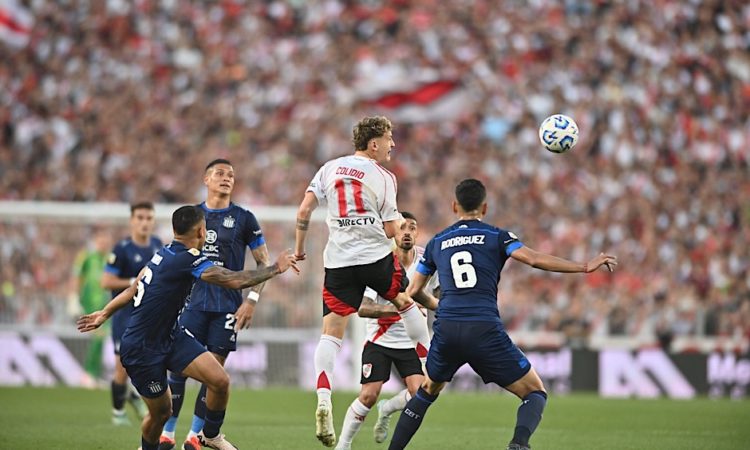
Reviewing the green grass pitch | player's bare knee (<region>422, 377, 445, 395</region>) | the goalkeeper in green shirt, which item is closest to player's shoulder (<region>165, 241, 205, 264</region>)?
player's bare knee (<region>422, 377, 445, 395</region>)

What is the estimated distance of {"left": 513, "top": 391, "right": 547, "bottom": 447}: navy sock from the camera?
Answer: 28.7 feet

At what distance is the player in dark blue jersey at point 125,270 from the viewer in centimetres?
1383

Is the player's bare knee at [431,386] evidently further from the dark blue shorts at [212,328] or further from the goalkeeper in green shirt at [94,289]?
the goalkeeper in green shirt at [94,289]

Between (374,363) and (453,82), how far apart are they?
18.1 metres

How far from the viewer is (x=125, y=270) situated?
46.0ft

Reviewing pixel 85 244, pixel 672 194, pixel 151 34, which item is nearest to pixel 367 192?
pixel 85 244

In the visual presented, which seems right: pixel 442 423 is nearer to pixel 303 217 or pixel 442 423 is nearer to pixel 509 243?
pixel 303 217

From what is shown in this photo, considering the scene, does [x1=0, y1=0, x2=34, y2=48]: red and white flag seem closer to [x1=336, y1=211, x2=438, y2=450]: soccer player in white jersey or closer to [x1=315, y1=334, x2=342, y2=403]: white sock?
[x1=336, y1=211, x2=438, y2=450]: soccer player in white jersey

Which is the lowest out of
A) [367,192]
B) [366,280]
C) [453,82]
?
[366,280]

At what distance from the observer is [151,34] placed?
2980cm

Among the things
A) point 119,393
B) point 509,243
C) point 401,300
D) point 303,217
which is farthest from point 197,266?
point 119,393

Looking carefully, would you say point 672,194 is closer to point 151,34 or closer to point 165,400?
point 151,34

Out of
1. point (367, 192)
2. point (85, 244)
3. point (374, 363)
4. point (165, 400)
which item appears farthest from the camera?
point (85, 244)

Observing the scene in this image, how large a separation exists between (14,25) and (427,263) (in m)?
22.2
